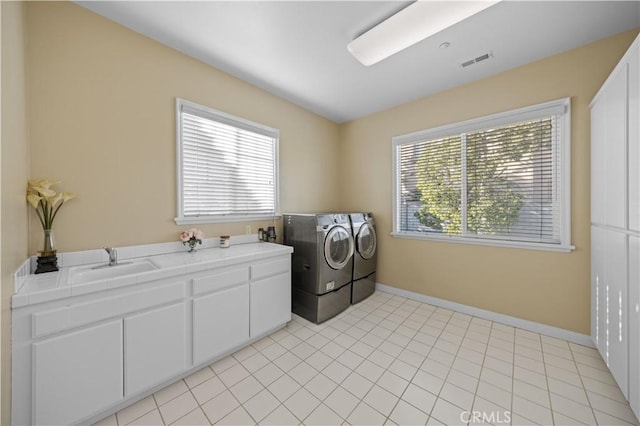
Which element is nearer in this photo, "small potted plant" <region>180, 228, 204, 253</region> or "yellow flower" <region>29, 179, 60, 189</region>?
"yellow flower" <region>29, 179, 60, 189</region>

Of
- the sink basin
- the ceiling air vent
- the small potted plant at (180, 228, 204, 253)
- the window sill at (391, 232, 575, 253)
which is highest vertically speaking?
the ceiling air vent

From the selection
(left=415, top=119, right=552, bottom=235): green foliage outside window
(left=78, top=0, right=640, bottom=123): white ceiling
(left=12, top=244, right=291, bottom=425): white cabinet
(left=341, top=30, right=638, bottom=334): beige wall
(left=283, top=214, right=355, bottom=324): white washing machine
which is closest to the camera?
(left=12, top=244, right=291, bottom=425): white cabinet

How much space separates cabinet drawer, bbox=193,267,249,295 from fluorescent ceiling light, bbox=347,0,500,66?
223 cm

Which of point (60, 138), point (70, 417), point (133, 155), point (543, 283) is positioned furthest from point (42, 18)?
point (543, 283)

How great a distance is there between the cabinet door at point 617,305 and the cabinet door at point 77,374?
3180 millimetres

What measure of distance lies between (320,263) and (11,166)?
2.31 m

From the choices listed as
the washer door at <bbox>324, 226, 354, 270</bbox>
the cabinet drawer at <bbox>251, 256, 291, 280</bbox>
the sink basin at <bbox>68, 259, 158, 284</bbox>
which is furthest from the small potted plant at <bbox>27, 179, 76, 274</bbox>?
the washer door at <bbox>324, 226, 354, 270</bbox>

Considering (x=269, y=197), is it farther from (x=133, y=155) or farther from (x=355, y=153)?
(x=355, y=153)

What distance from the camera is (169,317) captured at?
170 cm

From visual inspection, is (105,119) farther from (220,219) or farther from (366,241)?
(366,241)

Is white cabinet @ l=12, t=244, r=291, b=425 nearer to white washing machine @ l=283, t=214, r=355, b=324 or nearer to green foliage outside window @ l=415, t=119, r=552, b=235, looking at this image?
white washing machine @ l=283, t=214, r=355, b=324

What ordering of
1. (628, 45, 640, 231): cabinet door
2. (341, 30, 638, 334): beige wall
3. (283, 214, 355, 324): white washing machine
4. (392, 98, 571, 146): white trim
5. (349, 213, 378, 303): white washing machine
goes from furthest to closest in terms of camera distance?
(349, 213, 378, 303): white washing machine, (283, 214, 355, 324): white washing machine, (392, 98, 571, 146): white trim, (341, 30, 638, 334): beige wall, (628, 45, 640, 231): cabinet door

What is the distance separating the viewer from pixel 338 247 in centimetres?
289

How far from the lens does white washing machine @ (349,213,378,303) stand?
317cm
